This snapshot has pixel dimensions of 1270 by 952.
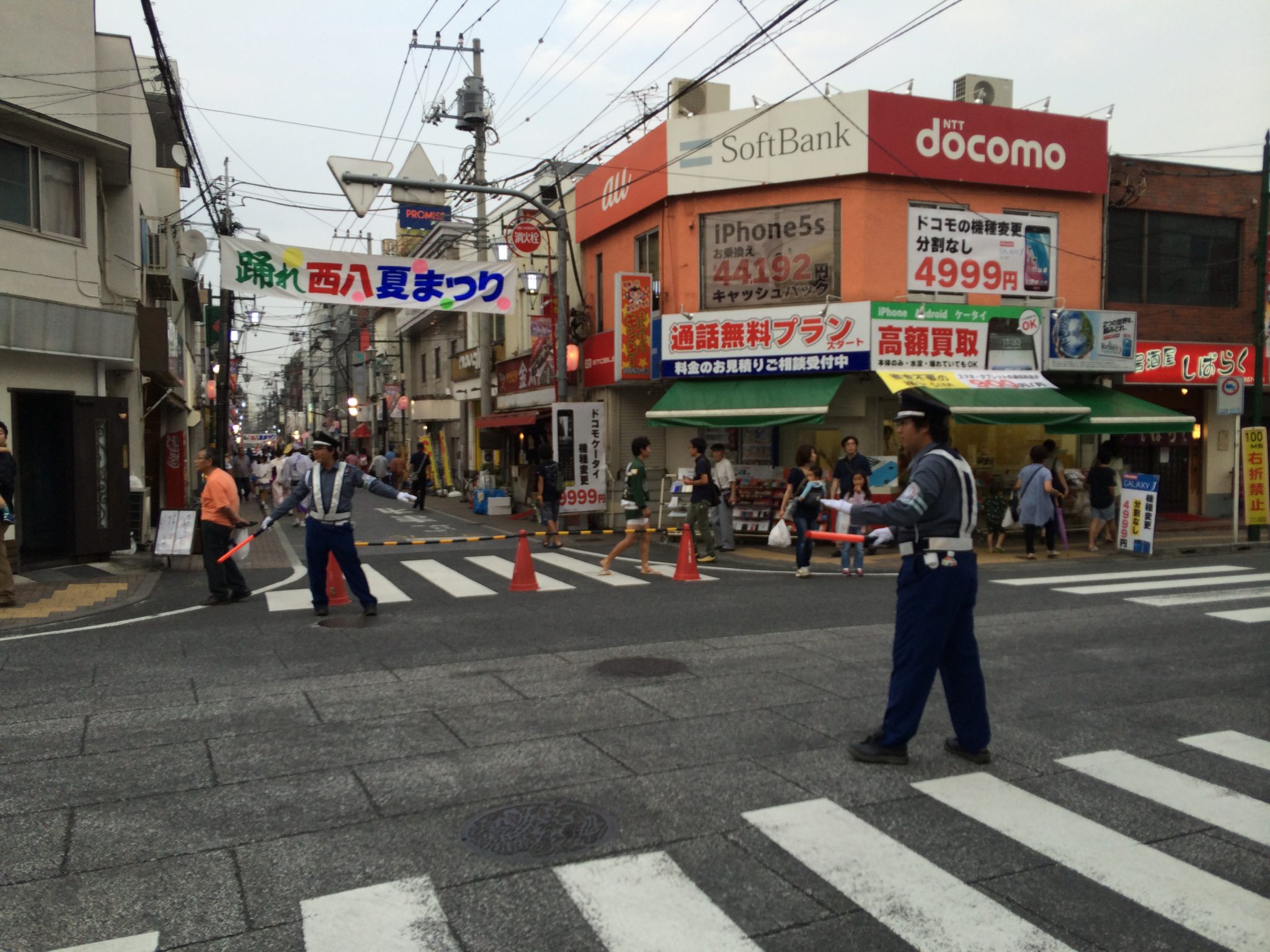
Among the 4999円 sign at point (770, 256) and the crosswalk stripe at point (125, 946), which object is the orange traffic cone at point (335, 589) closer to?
the crosswalk stripe at point (125, 946)

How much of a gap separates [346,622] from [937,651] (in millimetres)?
6585

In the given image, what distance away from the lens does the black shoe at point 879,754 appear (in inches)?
210

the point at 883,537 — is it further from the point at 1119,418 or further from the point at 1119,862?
the point at 1119,418

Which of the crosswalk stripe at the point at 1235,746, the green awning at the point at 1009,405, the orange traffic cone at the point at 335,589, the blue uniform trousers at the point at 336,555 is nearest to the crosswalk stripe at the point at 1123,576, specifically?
the green awning at the point at 1009,405

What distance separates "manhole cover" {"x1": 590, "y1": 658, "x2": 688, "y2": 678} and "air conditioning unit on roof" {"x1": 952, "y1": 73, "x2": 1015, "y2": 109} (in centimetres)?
1589

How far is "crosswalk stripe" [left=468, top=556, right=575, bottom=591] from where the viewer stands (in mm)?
12375

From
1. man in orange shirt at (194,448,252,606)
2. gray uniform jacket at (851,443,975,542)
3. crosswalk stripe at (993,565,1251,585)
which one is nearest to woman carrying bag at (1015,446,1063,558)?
crosswalk stripe at (993,565,1251,585)

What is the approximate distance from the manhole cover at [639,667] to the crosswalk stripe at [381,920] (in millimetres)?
3624

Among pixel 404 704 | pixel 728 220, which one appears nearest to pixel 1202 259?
pixel 728 220

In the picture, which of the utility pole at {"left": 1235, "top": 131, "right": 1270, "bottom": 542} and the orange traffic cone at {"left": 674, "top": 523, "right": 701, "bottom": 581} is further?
the utility pole at {"left": 1235, "top": 131, "right": 1270, "bottom": 542}

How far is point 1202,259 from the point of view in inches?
796

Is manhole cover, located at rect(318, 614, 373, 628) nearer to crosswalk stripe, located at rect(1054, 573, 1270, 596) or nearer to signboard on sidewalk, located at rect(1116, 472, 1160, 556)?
crosswalk stripe, located at rect(1054, 573, 1270, 596)

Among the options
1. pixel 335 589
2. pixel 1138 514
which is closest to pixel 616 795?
pixel 335 589

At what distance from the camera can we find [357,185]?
1570cm
